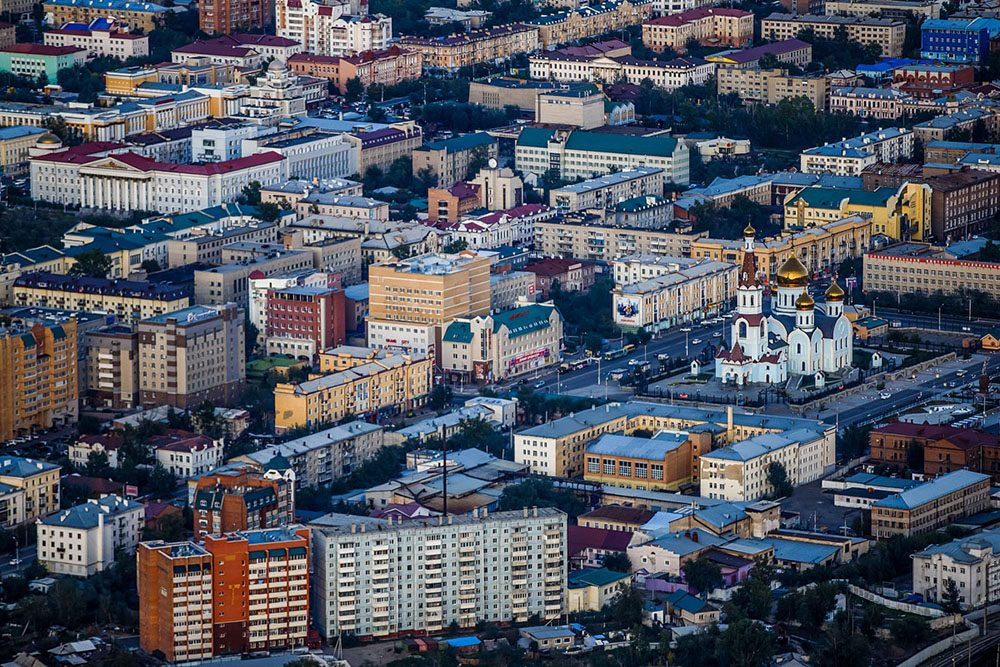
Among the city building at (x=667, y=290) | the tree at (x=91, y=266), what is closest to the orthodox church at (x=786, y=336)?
the city building at (x=667, y=290)

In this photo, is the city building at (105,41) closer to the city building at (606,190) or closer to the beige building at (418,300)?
the city building at (606,190)

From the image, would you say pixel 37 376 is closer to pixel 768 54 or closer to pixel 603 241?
pixel 603 241

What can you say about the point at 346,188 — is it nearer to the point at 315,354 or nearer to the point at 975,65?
the point at 315,354

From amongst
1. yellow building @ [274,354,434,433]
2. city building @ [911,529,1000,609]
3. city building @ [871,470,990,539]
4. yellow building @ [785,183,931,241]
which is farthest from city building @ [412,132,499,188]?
city building @ [911,529,1000,609]

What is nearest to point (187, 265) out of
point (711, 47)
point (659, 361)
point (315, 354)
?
point (315, 354)

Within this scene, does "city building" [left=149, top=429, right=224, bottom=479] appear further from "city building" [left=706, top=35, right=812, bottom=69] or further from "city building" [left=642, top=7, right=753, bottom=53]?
"city building" [left=642, top=7, right=753, bottom=53]

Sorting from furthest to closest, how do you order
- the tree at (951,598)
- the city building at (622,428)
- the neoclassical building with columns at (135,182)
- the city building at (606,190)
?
the neoclassical building with columns at (135,182)
the city building at (606,190)
the city building at (622,428)
the tree at (951,598)

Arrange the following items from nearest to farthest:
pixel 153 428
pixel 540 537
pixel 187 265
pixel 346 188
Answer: pixel 540 537
pixel 153 428
pixel 187 265
pixel 346 188
